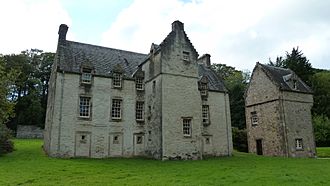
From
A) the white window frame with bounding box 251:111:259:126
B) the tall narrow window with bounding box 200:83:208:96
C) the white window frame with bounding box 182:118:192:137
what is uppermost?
the tall narrow window with bounding box 200:83:208:96

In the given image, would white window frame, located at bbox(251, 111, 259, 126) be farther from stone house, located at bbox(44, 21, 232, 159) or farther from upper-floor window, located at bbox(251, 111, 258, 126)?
stone house, located at bbox(44, 21, 232, 159)

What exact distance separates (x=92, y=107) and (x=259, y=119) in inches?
856

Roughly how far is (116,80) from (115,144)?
654 cm

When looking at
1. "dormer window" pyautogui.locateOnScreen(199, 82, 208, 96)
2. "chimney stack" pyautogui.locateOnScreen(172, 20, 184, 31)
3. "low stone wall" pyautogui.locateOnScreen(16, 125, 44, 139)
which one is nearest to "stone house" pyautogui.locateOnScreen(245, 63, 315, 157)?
"dormer window" pyautogui.locateOnScreen(199, 82, 208, 96)

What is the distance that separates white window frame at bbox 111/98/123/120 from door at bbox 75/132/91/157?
10.6ft

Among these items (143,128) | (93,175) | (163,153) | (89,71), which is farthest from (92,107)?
(93,175)

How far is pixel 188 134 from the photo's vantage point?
28.6 meters

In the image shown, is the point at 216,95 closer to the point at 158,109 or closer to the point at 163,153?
the point at 158,109

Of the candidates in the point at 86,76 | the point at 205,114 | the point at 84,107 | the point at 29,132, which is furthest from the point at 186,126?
the point at 29,132

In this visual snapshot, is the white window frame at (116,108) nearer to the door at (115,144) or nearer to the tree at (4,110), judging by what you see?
the door at (115,144)

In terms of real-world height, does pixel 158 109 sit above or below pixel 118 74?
below

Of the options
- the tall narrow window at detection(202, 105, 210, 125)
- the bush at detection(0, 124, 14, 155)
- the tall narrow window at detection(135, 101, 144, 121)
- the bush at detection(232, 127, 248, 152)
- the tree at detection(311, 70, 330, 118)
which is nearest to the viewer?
the bush at detection(0, 124, 14, 155)

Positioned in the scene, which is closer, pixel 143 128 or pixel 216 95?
pixel 143 128

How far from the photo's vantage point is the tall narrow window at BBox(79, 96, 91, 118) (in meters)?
27.8
